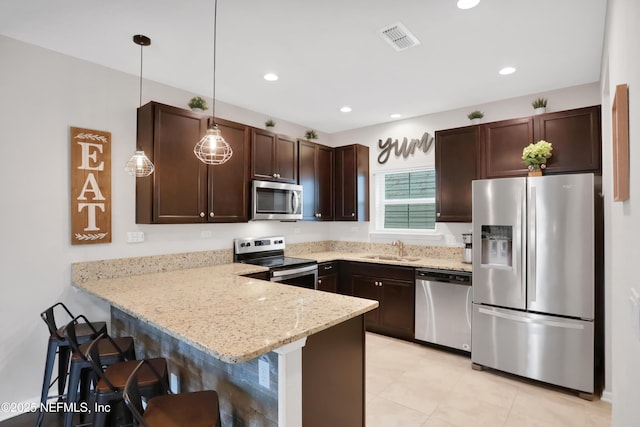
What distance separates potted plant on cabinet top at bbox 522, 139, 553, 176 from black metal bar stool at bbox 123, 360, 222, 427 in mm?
3209

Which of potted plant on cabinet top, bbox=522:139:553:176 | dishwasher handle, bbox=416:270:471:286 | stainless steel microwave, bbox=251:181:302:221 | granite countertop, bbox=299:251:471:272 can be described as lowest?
dishwasher handle, bbox=416:270:471:286

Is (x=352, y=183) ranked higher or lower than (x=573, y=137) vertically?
lower

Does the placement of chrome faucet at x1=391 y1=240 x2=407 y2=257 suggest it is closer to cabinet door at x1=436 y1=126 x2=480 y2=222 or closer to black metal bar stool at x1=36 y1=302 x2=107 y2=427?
cabinet door at x1=436 y1=126 x2=480 y2=222

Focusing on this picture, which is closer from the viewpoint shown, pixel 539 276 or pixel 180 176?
pixel 539 276

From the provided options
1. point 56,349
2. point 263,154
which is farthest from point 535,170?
point 56,349

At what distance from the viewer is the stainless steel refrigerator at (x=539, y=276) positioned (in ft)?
8.81

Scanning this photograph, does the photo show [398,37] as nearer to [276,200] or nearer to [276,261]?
[276,200]

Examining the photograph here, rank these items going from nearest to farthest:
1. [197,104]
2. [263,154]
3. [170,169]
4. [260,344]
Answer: [260,344]
[170,169]
[197,104]
[263,154]

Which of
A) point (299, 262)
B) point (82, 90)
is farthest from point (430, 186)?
point (82, 90)

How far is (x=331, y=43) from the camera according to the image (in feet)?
8.27

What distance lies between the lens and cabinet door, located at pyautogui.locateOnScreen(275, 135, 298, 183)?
13.1ft

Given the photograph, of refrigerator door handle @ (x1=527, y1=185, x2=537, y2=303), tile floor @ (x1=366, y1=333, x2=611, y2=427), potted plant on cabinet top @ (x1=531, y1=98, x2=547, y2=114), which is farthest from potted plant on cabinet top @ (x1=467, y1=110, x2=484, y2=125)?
tile floor @ (x1=366, y1=333, x2=611, y2=427)

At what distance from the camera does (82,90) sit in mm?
2785

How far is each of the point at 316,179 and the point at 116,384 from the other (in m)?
3.38
